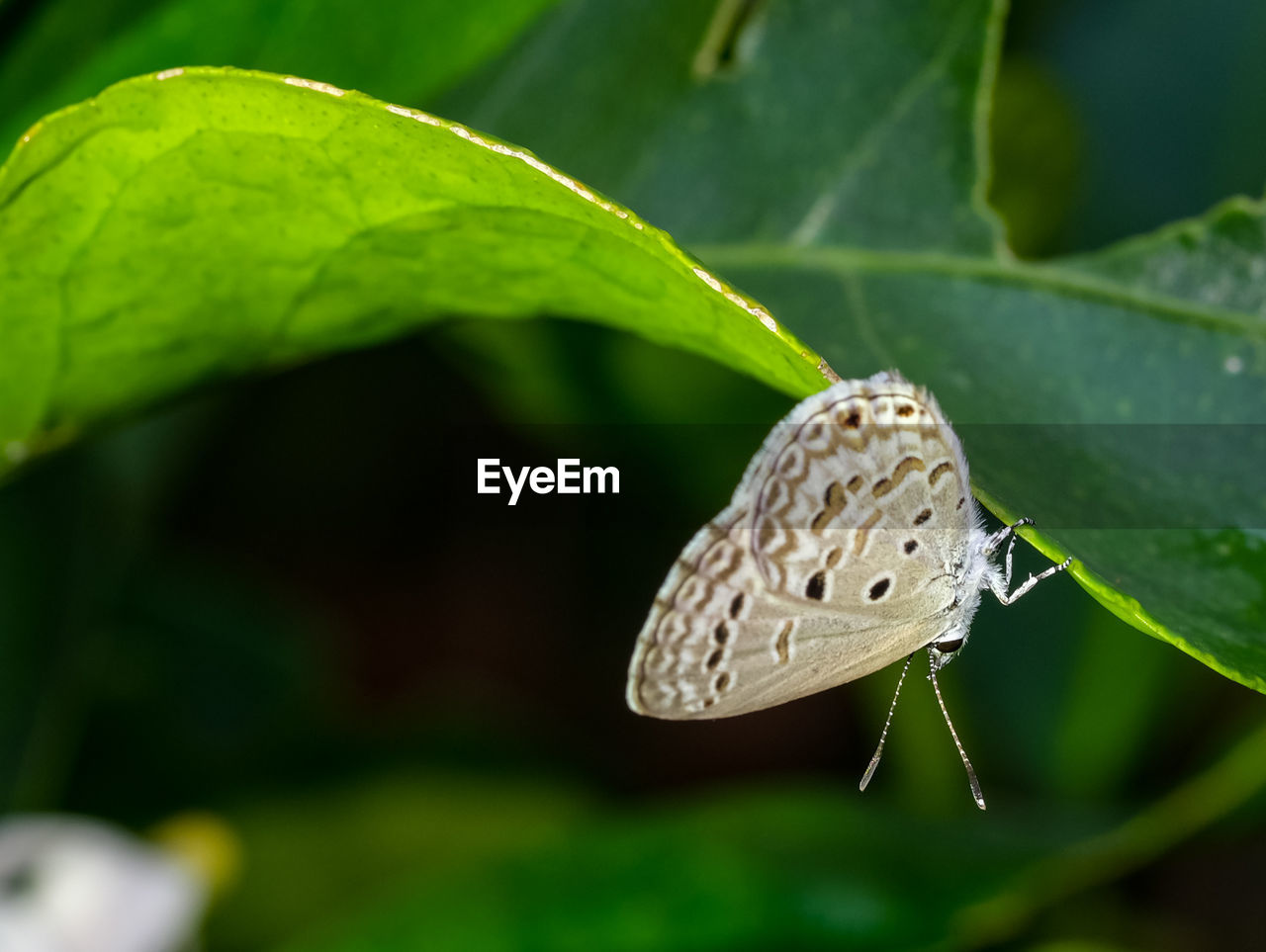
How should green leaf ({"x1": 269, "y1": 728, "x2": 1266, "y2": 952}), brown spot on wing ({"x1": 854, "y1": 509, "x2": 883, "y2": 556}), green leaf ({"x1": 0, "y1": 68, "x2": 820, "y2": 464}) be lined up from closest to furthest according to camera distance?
green leaf ({"x1": 0, "y1": 68, "x2": 820, "y2": 464}), brown spot on wing ({"x1": 854, "y1": 509, "x2": 883, "y2": 556}), green leaf ({"x1": 269, "y1": 728, "x2": 1266, "y2": 952})

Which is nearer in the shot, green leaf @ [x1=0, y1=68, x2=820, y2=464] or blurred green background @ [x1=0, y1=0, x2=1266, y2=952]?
green leaf @ [x1=0, y1=68, x2=820, y2=464]

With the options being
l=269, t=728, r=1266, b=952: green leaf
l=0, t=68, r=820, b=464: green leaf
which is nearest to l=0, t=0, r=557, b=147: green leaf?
l=0, t=68, r=820, b=464: green leaf

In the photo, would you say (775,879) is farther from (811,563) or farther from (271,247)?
(271,247)

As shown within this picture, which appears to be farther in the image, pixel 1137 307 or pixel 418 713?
pixel 418 713

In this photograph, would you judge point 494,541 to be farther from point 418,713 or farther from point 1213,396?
point 1213,396

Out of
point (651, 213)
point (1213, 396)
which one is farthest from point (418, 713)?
point (1213, 396)

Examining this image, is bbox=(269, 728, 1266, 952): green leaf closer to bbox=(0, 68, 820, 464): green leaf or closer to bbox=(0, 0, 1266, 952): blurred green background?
bbox=(0, 0, 1266, 952): blurred green background
